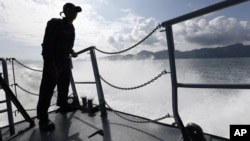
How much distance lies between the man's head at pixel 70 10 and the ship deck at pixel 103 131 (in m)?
1.65

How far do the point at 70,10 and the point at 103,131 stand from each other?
5.99 feet

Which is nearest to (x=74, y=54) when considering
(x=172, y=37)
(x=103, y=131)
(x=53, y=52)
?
(x=53, y=52)

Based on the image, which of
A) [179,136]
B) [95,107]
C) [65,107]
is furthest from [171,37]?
[65,107]

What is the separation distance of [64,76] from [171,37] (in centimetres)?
222

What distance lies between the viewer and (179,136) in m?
2.08

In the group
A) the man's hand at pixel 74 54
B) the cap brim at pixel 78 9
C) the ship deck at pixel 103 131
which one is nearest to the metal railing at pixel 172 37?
the ship deck at pixel 103 131

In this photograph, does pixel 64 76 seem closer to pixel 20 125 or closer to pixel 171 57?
pixel 20 125

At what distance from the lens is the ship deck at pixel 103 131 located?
2.17 meters

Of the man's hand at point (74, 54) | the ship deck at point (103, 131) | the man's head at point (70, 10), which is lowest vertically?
the ship deck at point (103, 131)

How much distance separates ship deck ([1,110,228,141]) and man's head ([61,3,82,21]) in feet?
5.40

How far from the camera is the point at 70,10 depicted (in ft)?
9.02

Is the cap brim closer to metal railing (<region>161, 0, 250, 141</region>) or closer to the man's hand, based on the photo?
the man's hand

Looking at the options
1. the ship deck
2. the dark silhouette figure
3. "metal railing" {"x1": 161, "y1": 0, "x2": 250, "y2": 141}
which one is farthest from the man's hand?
"metal railing" {"x1": 161, "y1": 0, "x2": 250, "y2": 141}

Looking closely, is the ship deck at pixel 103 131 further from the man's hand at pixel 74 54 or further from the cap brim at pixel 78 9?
the cap brim at pixel 78 9
